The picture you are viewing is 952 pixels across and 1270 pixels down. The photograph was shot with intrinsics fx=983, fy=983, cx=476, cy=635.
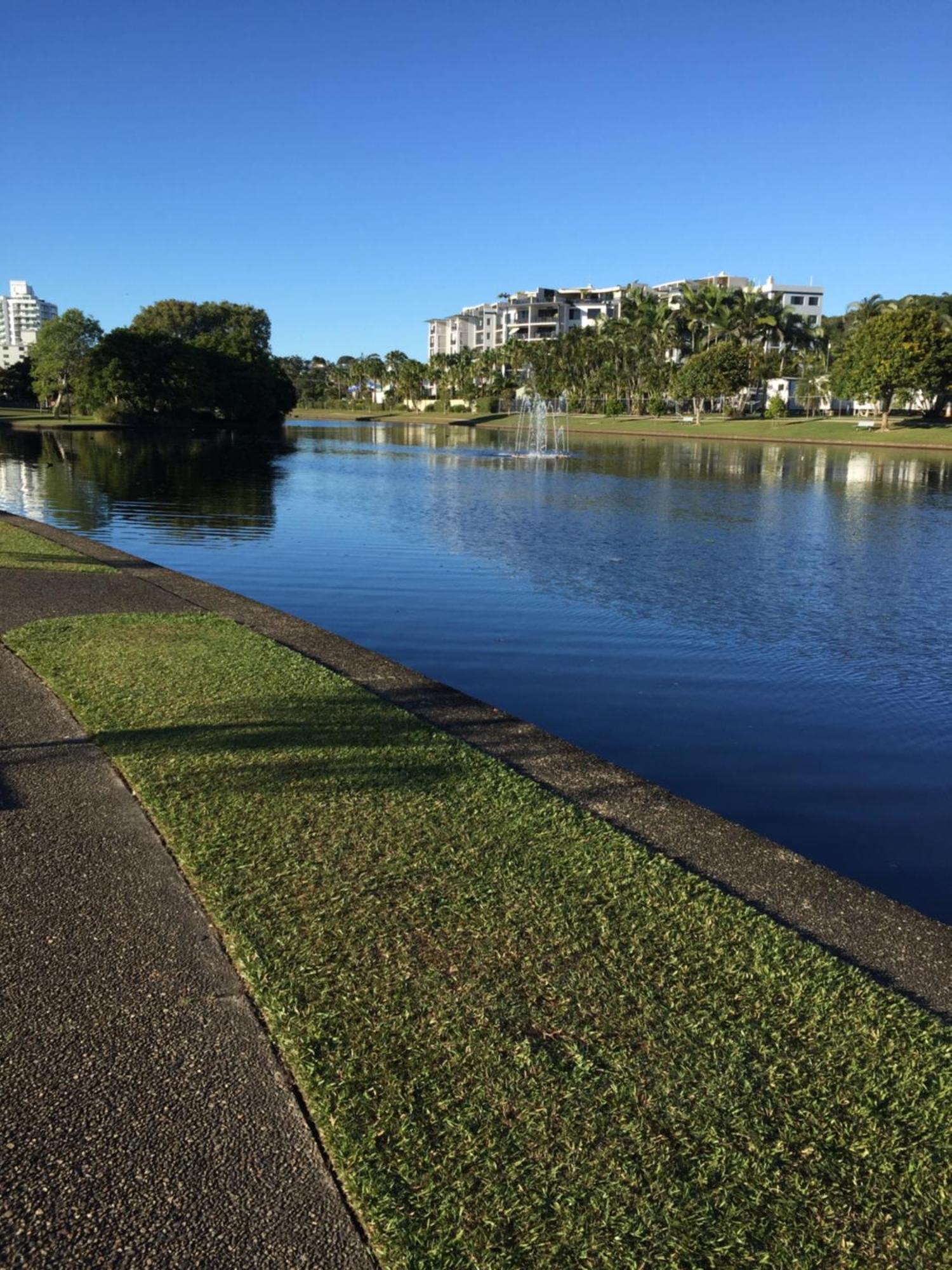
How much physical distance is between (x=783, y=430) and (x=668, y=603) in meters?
65.0

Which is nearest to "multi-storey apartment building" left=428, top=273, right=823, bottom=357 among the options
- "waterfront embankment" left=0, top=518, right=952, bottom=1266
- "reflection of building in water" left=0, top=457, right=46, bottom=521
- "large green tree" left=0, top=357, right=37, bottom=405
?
"large green tree" left=0, top=357, right=37, bottom=405

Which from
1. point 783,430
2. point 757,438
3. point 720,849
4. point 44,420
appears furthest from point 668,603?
point 44,420

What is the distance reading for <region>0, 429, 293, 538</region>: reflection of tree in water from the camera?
24.2m

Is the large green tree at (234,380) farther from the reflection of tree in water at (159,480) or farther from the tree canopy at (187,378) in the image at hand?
the reflection of tree in water at (159,480)

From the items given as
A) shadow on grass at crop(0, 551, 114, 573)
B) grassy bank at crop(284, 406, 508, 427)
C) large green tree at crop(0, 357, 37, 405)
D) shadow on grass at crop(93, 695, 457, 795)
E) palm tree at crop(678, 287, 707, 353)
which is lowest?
shadow on grass at crop(93, 695, 457, 795)

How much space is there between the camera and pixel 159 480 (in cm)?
3444

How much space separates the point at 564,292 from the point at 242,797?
523ft

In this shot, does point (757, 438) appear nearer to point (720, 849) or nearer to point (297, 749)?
point (297, 749)

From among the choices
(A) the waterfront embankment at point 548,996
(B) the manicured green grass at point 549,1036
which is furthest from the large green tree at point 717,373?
(B) the manicured green grass at point 549,1036

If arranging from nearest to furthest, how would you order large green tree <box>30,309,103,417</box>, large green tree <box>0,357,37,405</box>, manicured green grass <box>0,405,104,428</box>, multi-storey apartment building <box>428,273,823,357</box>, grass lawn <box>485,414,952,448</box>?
grass lawn <box>485,414,952,448</box> < manicured green grass <box>0,405,104,428</box> < large green tree <box>30,309,103,417</box> < large green tree <box>0,357,37,405</box> < multi-storey apartment building <box>428,273,823,357</box>

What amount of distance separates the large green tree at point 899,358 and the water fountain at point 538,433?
21803mm

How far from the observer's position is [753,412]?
96.1m

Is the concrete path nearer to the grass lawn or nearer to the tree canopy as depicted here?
the grass lawn

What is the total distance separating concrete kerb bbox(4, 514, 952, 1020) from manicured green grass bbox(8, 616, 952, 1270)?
203 mm
